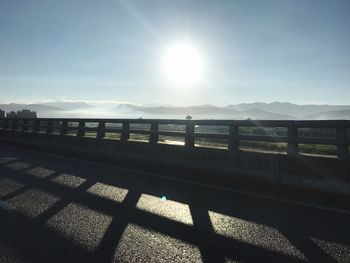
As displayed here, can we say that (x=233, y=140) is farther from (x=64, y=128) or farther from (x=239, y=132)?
(x=64, y=128)

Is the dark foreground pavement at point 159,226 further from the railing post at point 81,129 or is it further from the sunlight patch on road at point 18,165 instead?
the railing post at point 81,129

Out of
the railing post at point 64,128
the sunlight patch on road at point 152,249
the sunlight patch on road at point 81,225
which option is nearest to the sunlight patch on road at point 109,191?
the sunlight patch on road at point 81,225

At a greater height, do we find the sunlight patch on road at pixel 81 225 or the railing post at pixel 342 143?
the railing post at pixel 342 143

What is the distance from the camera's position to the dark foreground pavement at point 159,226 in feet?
13.9

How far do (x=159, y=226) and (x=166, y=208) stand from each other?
1.07 m

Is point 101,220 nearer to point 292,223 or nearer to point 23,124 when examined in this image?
point 292,223

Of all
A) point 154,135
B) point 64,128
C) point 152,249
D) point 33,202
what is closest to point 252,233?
point 152,249

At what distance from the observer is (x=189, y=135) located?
10391 mm

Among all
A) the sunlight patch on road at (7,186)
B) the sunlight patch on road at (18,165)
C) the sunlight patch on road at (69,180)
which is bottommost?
the sunlight patch on road at (7,186)

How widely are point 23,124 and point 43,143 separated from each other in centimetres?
412

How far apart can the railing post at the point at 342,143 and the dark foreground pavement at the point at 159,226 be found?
1531 millimetres

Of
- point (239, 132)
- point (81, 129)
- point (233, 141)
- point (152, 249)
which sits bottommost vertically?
point (152, 249)

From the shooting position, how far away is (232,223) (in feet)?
18.0

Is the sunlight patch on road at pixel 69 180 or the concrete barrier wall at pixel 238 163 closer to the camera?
the concrete barrier wall at pixel 238 163
